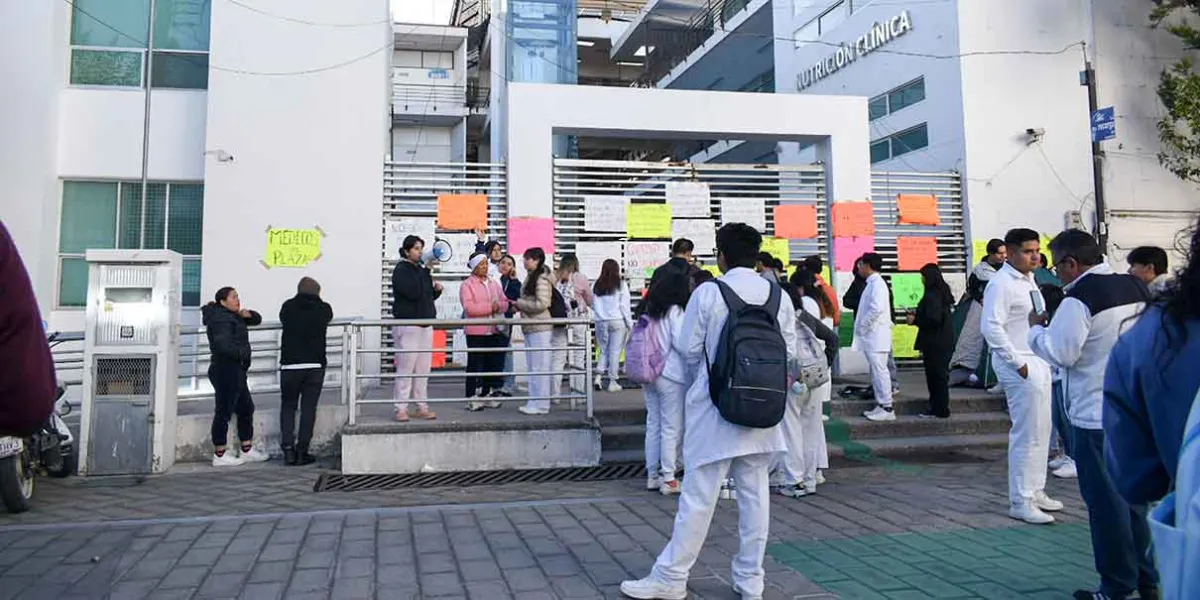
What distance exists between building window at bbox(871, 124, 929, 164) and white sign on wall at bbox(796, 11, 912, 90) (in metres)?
1.85

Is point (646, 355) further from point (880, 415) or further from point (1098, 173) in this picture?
point (1098, 173)

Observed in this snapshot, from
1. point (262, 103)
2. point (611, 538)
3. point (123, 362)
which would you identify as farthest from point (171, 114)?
point (611, 538)

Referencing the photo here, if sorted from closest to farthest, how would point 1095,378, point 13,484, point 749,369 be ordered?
1. point 749,369
2. point 1095,378
3. point 13,484

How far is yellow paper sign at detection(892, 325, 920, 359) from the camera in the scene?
11.7 m

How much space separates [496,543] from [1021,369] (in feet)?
11.9

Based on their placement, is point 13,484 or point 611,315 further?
point 611,315

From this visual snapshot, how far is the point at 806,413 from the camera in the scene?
241 inches

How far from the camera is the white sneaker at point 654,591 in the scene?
12.0 feet

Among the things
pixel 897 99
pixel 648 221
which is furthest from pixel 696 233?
pixel 897 99

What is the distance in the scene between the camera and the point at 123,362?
6.91m

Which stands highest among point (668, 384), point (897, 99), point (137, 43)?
point (897, 99)

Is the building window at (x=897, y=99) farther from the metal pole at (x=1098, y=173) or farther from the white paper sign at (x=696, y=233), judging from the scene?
the white paper sign at (x=696, y=233)

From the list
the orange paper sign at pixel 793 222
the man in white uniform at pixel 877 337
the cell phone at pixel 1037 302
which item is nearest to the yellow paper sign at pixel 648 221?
the orange paper sign at pixel 793 222

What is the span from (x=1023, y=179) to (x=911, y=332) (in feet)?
10.8
